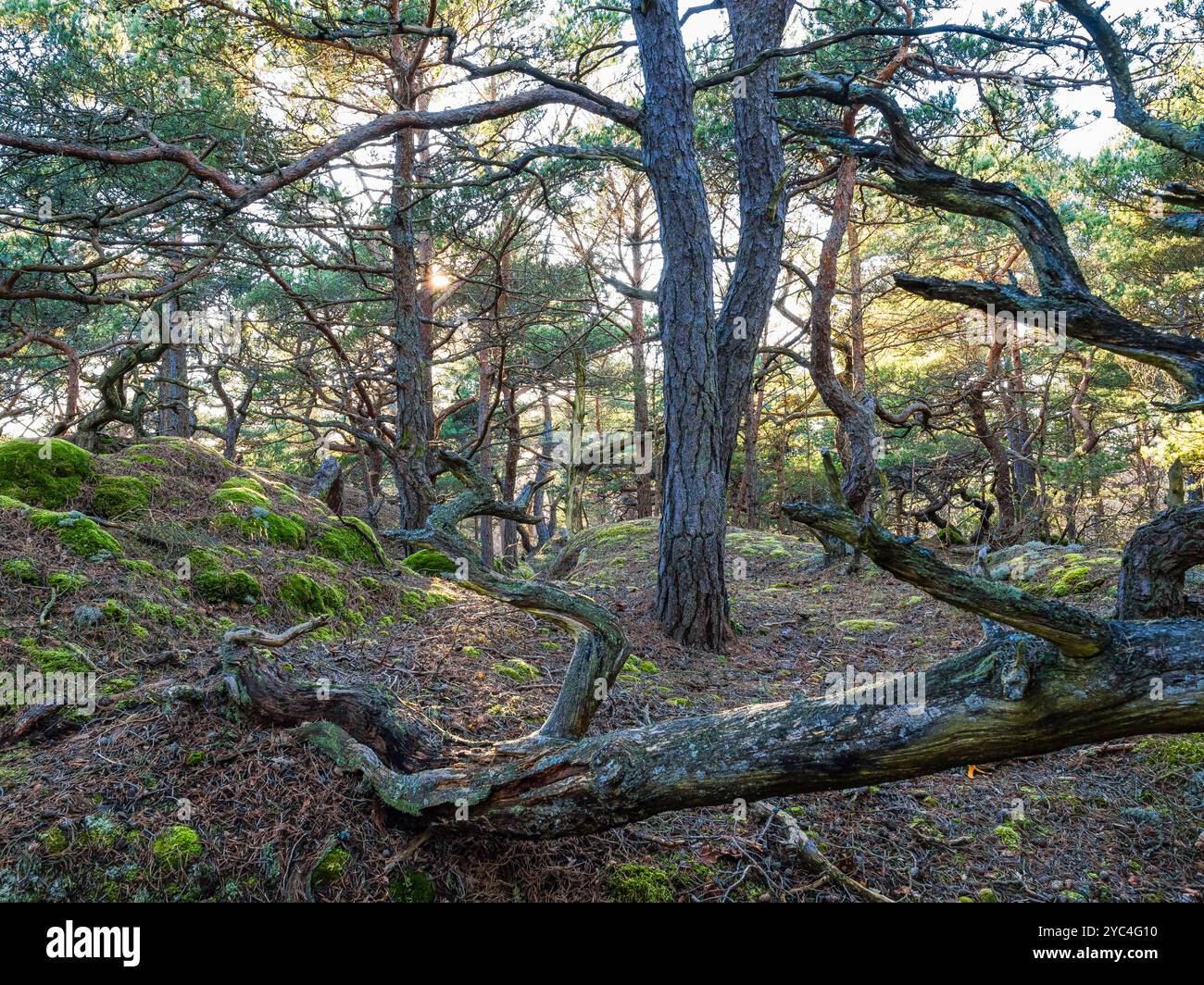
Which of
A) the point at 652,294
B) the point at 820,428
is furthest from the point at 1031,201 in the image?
the point at 820,428

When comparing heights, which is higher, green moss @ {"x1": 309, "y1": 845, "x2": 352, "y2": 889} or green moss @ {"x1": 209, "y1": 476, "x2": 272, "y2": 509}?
green moss @ {"x1": 209, "y1": 476, "x2": 272, "y2": 509}

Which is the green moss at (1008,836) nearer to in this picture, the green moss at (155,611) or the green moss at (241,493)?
the green moss at (155,611)

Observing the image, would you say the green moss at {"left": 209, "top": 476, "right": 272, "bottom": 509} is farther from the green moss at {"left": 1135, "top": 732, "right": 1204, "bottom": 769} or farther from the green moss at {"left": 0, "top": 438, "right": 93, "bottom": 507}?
the green moss at {"left": 1135, "top": 732, "right": 1204, "bottom": 769}

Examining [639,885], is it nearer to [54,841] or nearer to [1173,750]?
[54,841]

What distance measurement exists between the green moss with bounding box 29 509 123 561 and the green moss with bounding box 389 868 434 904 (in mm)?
3665

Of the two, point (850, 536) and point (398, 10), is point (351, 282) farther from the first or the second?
point (850, 536)

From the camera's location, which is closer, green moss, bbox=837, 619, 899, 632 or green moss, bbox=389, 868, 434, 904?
green moss, bbox=389, 868, 434, 904

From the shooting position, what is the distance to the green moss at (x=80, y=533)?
4969mm

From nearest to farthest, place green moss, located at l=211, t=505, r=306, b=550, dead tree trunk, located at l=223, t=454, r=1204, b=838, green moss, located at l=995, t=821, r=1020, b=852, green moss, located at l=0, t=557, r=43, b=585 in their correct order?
1. dead tree trunk, located at l=223, t=454, r=1204, b=838
2. green moss, located at l=995, t=821, r=1020, b=852
3. green moss, located at l=0, t=557, r=43, b=585
4. green moss, located at l=211, t=505, r=306, b=550

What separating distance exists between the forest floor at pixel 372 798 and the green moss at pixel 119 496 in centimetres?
10

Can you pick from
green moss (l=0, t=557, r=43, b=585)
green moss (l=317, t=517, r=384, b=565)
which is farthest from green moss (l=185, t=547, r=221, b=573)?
green moss (l=317, t=517, r=384, b=565)

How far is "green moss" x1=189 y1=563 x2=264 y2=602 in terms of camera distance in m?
5.20

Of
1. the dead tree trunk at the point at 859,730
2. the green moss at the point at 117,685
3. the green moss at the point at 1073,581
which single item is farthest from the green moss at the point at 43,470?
the green moss at the point at 1073,581

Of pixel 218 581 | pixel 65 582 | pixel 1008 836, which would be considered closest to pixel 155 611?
pixel 65 582
